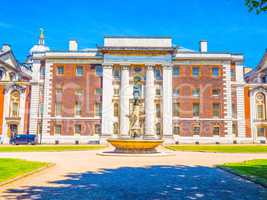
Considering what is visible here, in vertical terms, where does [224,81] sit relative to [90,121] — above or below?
above

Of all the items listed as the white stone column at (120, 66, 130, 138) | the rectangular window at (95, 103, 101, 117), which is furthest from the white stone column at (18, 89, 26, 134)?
the white stone column at (120, 66, 130, 138)

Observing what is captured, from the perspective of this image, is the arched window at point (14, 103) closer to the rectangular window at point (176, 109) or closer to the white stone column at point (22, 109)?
the white stone column at point (22, 109)

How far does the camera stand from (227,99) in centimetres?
4512

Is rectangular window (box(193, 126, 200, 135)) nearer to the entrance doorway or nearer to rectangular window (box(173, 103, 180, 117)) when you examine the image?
rectangular window (box(173, 103, 180, 117))

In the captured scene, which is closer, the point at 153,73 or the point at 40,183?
the point at 40,183

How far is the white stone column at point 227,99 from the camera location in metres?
44.4

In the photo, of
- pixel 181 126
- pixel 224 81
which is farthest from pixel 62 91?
pixel 224 81

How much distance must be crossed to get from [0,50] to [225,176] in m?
52.3

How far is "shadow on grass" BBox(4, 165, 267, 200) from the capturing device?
25.0 ft

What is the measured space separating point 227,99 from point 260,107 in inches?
225

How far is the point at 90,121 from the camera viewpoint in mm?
44719

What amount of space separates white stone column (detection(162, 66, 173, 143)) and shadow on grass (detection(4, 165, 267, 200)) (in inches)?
1279

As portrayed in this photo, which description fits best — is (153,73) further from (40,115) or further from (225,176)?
(225,176)

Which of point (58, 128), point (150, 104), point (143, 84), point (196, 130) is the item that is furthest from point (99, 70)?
point (196, 130)
